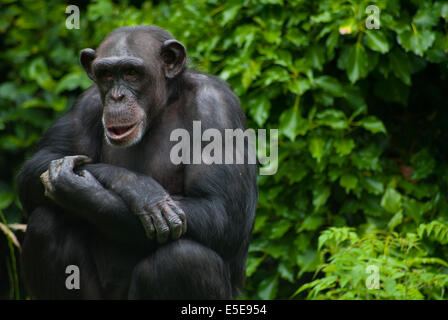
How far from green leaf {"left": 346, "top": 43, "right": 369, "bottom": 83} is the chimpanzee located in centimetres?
151

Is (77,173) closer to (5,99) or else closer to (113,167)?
(113,167)

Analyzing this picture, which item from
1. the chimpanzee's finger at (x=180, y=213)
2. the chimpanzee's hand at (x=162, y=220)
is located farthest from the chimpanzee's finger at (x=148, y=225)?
the chimpanzee's finger at (x=180, y=213)

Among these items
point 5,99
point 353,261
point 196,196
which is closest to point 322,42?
point 353,261

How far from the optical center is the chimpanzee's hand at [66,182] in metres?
3.43

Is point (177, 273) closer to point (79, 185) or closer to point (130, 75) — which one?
point (79, 185)

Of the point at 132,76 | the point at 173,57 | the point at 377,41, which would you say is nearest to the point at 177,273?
the point at 132,76

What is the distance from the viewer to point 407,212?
17.0 ft

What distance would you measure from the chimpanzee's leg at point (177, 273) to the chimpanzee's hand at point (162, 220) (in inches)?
2.6

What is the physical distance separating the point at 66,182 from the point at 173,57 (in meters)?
0.91

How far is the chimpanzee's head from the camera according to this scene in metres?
3.53

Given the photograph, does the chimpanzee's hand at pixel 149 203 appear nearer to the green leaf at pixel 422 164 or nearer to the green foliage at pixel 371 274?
the green foliage at pixel 371 274

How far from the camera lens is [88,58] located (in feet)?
12.5

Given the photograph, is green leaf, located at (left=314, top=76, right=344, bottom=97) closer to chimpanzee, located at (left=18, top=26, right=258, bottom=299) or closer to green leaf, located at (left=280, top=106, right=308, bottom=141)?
green leaf, located at (left=280, top=106, right=308, bottom=141)

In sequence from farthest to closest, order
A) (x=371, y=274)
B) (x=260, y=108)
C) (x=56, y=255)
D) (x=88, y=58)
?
(x=260, y=108)
(x=371, y=274)
(x=88, y=58)
(x=56, y=255)
